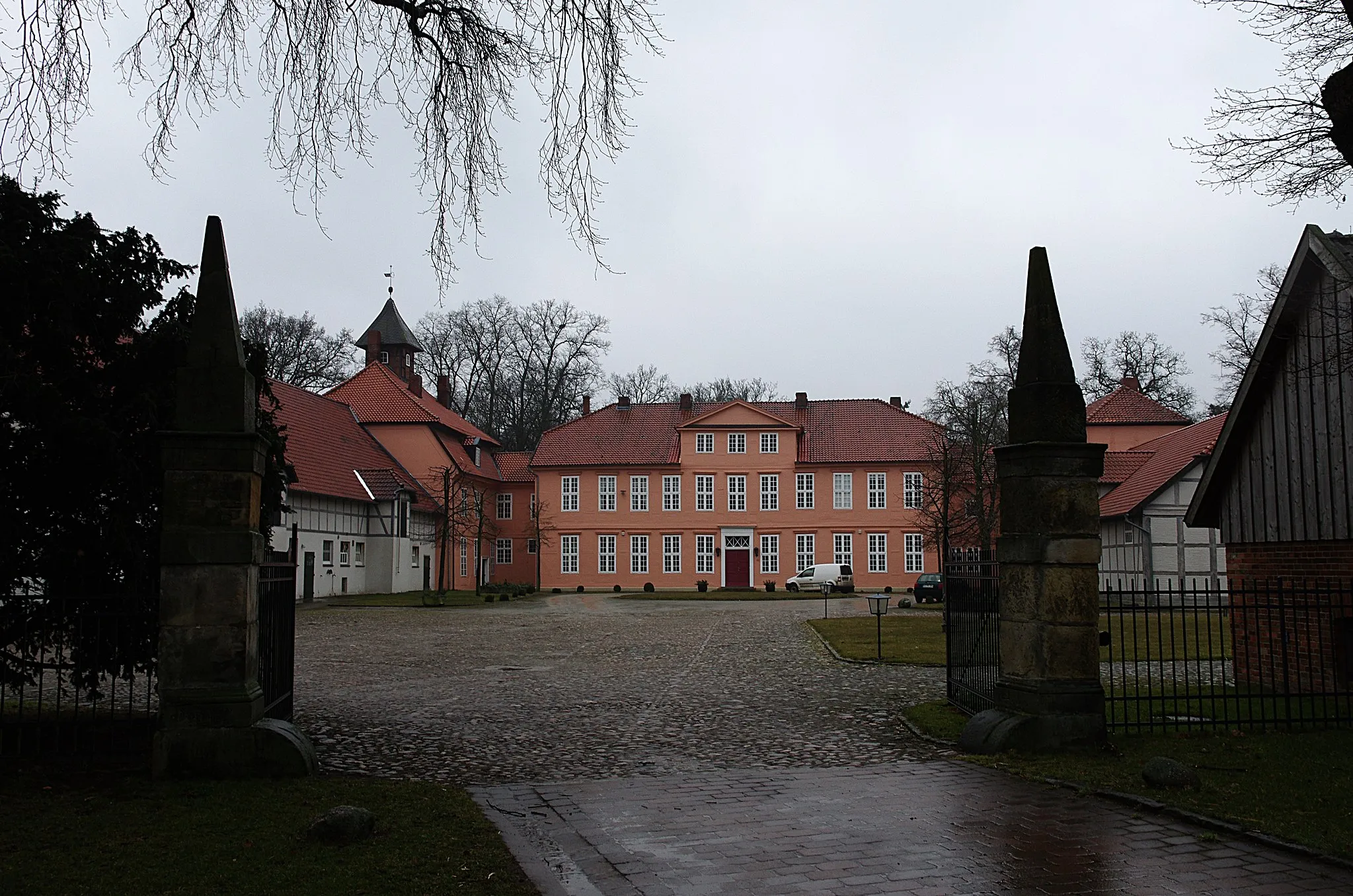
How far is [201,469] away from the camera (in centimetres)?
809

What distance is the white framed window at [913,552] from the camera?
184ft

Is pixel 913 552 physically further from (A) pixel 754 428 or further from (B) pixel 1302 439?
(B) pixel 1302 439

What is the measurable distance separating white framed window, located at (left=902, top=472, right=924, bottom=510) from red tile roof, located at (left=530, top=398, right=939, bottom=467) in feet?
3.15

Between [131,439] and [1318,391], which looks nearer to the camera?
[131,439]

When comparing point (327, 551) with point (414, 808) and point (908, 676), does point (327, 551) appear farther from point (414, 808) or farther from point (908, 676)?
point (414, 808)

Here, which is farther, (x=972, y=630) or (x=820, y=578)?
(x=820, y=578)

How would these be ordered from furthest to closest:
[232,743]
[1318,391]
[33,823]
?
[1318,391] < [232,743] < [33,823]

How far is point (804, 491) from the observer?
57188 mm

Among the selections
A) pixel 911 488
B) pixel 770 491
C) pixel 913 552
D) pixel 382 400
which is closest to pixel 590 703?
pixel 382 400

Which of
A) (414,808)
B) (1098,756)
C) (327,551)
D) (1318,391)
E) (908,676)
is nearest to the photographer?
(414,808)

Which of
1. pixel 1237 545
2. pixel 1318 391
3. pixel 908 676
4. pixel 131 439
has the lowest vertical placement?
pixel 908 676

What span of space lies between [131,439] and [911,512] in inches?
1958

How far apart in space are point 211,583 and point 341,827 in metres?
2.67

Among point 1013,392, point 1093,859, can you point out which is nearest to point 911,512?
point 1013,392
